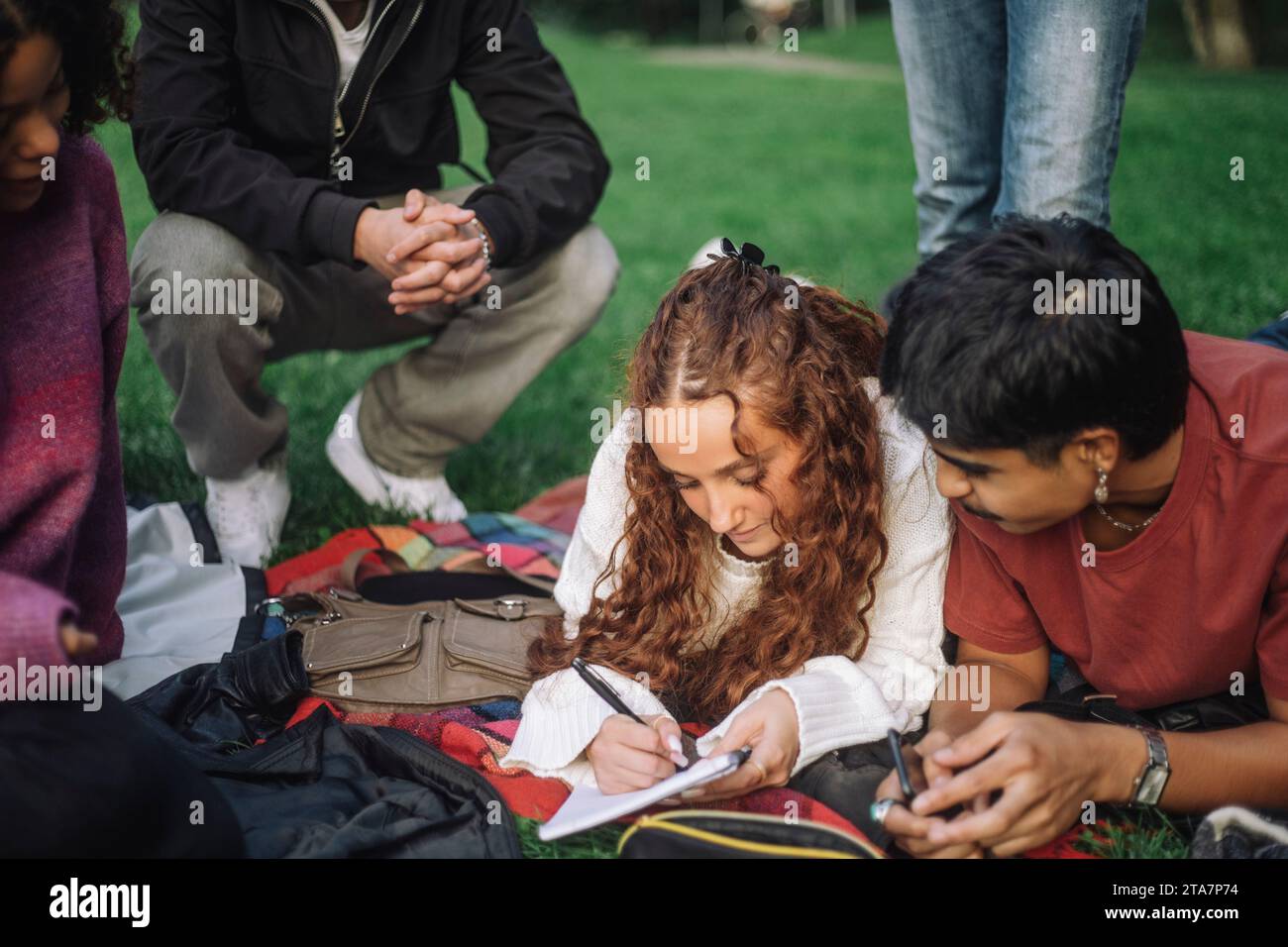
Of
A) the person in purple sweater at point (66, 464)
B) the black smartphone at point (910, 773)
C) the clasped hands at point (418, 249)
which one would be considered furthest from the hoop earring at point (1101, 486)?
the clasped hands at point (418, 249)

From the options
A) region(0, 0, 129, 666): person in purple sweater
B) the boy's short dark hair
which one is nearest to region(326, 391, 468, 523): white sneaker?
region(0, 0, 129, 666): person in purple sweater

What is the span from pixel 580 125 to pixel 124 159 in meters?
6.44

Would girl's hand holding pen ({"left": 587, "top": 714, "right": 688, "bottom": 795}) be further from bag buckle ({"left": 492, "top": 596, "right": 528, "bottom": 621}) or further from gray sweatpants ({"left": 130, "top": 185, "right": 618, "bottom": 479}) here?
gray sweatpants ({"left": 130, "top": 185, "right": 618, "bottom": 479})

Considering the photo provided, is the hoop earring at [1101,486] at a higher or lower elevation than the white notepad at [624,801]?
higher

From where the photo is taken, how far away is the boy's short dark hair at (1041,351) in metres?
2.03

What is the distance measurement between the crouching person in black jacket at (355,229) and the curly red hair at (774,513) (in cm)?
92

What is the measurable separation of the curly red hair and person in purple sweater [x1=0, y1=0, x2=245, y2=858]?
934 mm

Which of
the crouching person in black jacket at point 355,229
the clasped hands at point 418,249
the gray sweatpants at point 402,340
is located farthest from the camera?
the gray sweatpants at point 402,340

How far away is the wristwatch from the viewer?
7.20ft

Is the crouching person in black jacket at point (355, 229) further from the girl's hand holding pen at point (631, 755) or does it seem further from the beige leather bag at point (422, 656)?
the girl's hand holding pen at point (631, 755)

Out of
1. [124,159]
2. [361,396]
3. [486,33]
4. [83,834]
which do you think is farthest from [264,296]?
[124,159]

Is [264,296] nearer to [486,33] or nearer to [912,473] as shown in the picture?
[486,33]

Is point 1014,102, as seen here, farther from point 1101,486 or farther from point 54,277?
point 54,277
